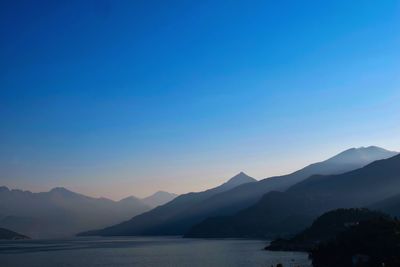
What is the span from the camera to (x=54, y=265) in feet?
475

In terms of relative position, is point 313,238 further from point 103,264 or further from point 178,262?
point 103,264

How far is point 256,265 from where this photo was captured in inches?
4993

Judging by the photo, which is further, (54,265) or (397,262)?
(54,265)

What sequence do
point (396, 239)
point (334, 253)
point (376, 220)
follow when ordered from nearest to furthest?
1. point (396, 239)
2. point (334, 253)
3. point (376, 220)

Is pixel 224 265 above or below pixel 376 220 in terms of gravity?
below

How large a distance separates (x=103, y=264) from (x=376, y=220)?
7490 cm

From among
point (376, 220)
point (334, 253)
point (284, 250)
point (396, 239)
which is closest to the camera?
point (396, 239)

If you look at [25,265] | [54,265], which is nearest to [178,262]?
[54,265]

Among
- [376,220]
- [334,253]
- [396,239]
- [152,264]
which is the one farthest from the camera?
[152,264]

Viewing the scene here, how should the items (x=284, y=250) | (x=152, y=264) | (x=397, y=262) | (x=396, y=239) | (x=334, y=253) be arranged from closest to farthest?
(x=397, y=262) < (x=396, y=239) < (x=334, y=253) < (x=152, y=264) < (x=284, y=250)

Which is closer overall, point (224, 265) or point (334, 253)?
point (334, 253)

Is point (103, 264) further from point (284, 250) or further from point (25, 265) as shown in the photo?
point (284, 250)

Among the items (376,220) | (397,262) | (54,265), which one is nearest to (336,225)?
(376,220)

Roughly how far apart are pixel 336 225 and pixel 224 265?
3208 inches
